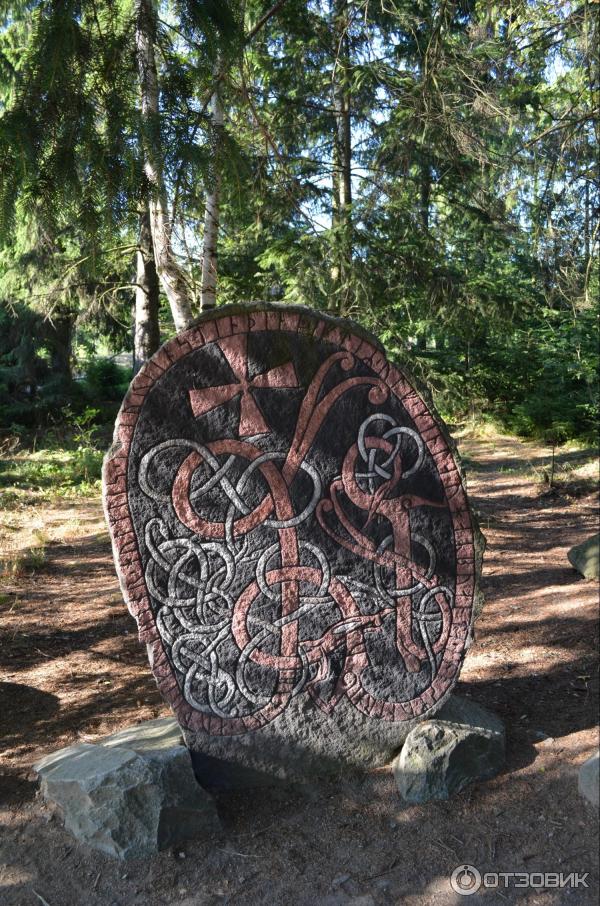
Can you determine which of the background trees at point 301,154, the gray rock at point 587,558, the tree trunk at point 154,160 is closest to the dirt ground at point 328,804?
the gray rock at point 587,558

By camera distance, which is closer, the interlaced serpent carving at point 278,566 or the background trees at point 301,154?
the interlaced serpent carving at point 278,566

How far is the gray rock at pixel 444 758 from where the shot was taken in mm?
3297

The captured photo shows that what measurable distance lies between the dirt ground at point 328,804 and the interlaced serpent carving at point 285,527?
1.47 feet

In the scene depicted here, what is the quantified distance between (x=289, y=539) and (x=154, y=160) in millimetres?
1908

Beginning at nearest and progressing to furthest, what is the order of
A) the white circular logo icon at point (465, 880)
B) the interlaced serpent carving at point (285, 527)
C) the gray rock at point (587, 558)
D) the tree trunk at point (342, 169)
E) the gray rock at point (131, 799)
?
the white circular logo icon at point (465, 880)
the gray rock at point (131, 799)
the interlaced serpent carving at point (285, 527)
the gray rock at point (587, 558)
the tree trunk at point (342, 169)

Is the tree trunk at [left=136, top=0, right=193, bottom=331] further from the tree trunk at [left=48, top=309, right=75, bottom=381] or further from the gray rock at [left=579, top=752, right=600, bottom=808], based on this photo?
the tree trunk at [left=48, top=309, right=75, bottom=381]

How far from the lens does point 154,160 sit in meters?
3.62

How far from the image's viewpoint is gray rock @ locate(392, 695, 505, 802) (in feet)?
10.8

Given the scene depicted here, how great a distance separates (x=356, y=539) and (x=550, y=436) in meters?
9.63

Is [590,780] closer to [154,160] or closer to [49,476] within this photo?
[154,160]

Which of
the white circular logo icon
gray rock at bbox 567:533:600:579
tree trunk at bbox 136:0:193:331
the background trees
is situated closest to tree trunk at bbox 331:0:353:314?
the background trees

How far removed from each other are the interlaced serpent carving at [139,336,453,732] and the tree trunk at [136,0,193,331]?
679mm

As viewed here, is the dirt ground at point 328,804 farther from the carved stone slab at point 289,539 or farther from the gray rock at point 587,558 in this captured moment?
the carved stone slab at point 289,539

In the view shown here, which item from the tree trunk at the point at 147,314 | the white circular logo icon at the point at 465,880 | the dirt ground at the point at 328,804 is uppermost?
the tree trunk at the point at 147,314
